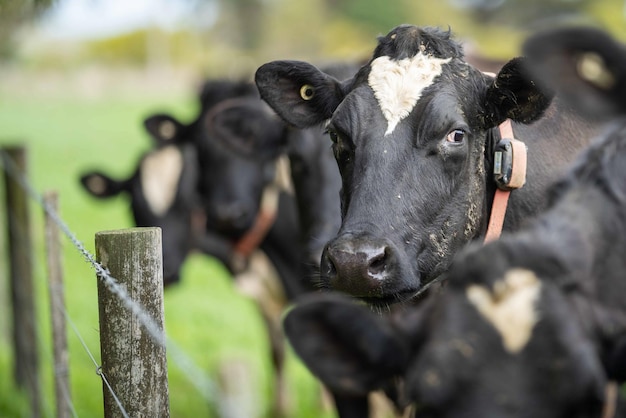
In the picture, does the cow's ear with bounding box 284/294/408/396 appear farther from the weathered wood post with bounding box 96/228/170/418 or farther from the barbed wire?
the weathered wood post with bounding box 96/228/170/418

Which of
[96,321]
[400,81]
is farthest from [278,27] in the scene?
[400,81]

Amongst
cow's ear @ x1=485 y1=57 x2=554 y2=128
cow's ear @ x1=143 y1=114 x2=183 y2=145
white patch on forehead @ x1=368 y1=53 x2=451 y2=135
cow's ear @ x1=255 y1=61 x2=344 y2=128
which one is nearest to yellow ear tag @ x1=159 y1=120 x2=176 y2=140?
cow's ear @ x1=143 y1=114 x2=183 y2=145

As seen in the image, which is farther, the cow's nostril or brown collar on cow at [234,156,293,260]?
brown collar on cow at [234,156,293,260]

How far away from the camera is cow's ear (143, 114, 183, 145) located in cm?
705

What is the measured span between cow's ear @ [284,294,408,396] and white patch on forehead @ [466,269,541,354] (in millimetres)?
239

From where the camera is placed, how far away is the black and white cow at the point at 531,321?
2041 millimetres

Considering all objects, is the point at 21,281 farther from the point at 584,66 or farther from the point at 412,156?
the point at 584,66

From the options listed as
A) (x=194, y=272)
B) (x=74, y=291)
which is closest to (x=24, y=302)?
(x=74, y=291)

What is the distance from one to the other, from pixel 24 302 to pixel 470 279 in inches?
185

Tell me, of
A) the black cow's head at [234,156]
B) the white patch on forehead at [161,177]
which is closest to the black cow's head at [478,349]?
the black cow's head at [234,156]

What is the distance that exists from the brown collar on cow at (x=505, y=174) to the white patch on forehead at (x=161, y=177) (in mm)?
3841

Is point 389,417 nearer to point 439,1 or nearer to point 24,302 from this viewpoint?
point 24,302

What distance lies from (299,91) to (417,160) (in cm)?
91

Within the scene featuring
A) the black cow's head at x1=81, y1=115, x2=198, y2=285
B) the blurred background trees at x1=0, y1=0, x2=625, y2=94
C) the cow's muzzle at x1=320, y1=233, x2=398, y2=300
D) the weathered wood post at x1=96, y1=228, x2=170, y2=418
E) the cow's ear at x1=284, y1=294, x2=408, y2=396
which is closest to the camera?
the cow's ear at x1=284, y1=294, x2=408, y2=396
